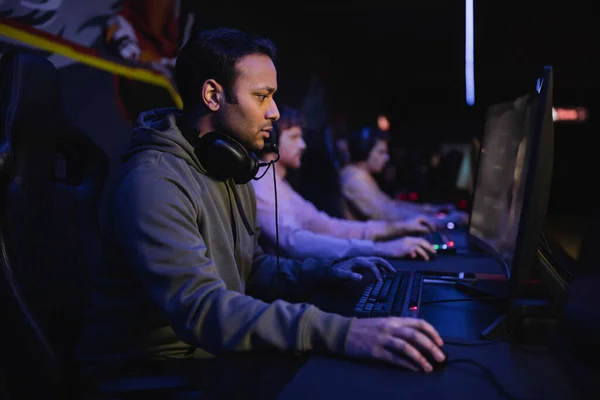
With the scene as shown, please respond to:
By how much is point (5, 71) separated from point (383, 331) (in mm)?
827

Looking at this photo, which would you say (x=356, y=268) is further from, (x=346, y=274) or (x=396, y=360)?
(x=396, y=360)

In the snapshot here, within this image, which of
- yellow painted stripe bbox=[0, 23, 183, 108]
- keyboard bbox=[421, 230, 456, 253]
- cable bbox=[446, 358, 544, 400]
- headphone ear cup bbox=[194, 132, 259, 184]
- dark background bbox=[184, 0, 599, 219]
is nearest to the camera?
cable bbox=[446, 358, 544, 400]

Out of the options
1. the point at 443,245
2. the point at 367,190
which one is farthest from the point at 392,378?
the point at 367,190

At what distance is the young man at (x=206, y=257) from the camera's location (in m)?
0.86

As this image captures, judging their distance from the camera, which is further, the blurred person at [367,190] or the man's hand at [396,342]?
the blurred person at [367,190]

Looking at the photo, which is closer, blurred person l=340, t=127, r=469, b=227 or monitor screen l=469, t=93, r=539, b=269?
monitor screen l=469, t=93, r=539, b=269

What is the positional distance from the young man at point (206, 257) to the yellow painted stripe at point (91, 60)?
0.48 meters

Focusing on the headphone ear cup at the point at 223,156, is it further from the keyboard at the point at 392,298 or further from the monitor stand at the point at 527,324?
the monitor stand at the point at 527,324

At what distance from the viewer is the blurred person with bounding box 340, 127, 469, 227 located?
153 inches

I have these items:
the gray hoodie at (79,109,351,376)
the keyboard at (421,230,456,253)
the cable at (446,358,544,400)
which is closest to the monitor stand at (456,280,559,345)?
the cable at (446,358,544,400)

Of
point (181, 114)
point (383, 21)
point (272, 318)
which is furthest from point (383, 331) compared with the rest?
point (383, 21)

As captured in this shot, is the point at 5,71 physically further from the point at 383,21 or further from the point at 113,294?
the point at 383,21

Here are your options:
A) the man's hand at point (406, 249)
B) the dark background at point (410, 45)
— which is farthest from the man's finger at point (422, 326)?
the man's hand at point (406, 249)

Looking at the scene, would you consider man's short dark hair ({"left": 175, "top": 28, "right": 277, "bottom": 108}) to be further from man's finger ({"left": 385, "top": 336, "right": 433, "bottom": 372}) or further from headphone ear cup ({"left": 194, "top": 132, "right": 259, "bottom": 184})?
man's finger ({"left": 385, "top": 336, "right": 433, "bottom": 372})
